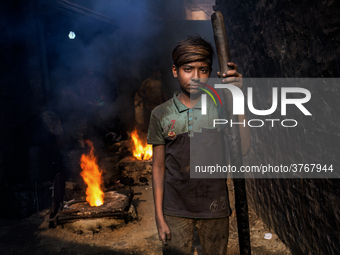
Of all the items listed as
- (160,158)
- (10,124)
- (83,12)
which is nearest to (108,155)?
(10,124)

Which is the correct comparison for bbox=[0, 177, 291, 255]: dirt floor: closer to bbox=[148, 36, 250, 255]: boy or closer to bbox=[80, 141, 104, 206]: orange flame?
bbox=[80, 141, 104, 206]: orange flame

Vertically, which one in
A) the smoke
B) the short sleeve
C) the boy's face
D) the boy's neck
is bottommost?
the short sleeve

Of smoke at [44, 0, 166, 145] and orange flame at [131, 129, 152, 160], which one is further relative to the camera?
smoke at [44, 0, 166, 145]

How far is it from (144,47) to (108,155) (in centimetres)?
545

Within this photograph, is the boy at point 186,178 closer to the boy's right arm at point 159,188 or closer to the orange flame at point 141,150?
the boy's right arm at point 159,188

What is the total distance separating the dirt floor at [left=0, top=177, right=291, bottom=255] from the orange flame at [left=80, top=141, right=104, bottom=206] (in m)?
0.68

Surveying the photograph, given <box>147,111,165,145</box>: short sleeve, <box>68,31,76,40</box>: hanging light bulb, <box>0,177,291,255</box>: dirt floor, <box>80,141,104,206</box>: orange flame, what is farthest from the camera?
<box>68,31,76,40</box>: hanging light bulb

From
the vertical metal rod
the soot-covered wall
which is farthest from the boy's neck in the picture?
→ the soot-covered wall

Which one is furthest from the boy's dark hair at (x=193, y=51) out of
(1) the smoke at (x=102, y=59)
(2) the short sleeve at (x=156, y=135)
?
(1) the smoke at (x=102, y=59)

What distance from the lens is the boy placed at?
2066 mm

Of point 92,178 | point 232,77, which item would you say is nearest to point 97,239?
point 92,178

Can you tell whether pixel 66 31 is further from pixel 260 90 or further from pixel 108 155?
pixel 260 90

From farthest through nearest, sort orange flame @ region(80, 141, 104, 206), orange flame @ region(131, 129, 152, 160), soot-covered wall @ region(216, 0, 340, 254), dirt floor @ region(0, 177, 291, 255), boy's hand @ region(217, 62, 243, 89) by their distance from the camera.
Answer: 1. orange flame @ region(131, 129, 152, 160)
2. orange flame @ region(80, 141, 104, 206)
3. dirt floor @ region(0, 177, 291, 255)
4. soot-covered wall @ region(216, 0, 340, 254)
5. boy's hand @ region(217, 62, 243, 89)

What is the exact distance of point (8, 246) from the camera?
4355mm
